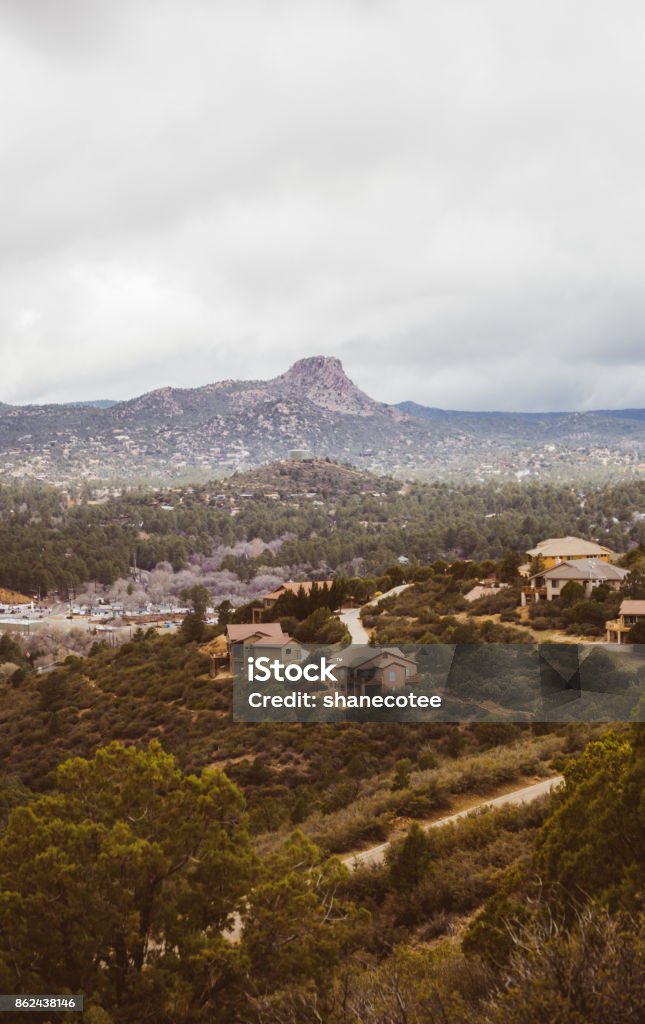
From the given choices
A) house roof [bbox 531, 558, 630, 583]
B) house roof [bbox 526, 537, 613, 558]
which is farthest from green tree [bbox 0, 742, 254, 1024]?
house roof [bbox 526, 537, 613, 558]

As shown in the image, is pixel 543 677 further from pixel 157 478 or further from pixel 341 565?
pixel 157 478

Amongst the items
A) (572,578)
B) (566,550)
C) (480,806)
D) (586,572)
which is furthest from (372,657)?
(566,550)

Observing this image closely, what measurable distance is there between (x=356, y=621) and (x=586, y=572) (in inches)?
301

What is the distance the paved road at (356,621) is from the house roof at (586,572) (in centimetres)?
620

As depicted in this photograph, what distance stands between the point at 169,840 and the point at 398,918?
3283mm

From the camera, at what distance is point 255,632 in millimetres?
23906

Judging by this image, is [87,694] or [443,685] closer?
[443,685]

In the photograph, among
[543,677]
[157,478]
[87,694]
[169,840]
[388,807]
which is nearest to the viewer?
[169,840]

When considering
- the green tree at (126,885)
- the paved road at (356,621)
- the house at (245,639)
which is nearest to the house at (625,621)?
the paved road at (356,621)

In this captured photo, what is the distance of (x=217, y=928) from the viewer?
229 inches

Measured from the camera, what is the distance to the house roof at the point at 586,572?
25156 mm

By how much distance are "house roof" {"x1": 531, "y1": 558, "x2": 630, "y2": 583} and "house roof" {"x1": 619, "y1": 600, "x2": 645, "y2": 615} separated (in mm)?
4948

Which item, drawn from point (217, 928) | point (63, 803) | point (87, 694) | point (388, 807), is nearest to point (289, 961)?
point (217, 928)

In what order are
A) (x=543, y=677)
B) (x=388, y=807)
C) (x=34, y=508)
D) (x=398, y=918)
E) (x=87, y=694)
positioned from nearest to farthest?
(x=398, y=918) < (x=388, y=807) < (x=543, y=677) < (x=87, y=694) < (x=34, y=508)
